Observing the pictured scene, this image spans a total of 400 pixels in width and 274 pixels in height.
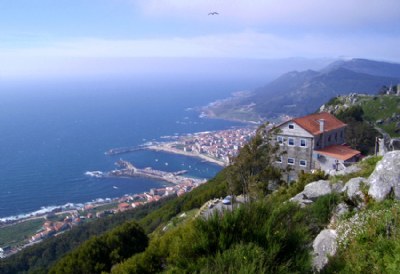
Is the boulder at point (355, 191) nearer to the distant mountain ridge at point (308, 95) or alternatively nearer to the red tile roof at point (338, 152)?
the red tile roof at point (338, 152)

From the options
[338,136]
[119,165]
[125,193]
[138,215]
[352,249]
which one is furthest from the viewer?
[119,165]

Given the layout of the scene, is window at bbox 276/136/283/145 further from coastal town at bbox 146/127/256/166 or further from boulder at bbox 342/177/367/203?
coastal town at bbox 146/127/256/166

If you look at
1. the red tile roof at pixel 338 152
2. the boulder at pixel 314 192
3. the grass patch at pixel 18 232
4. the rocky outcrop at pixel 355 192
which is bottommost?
the grass patch at pixel 18 232

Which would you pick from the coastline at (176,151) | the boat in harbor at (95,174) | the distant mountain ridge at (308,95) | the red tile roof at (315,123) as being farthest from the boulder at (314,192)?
the distant mountain ridge at (308,95)

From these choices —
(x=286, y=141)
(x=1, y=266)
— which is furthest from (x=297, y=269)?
(x=1, y=266)

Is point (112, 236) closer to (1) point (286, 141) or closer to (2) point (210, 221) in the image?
(2) point (210, 221)

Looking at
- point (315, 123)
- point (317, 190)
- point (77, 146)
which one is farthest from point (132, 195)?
point (317, 190)

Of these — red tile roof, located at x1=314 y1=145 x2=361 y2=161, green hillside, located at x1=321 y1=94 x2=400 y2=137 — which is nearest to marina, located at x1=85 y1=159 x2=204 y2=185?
green hillside, located at x1=321 y1=94 x2=400 y2=137
